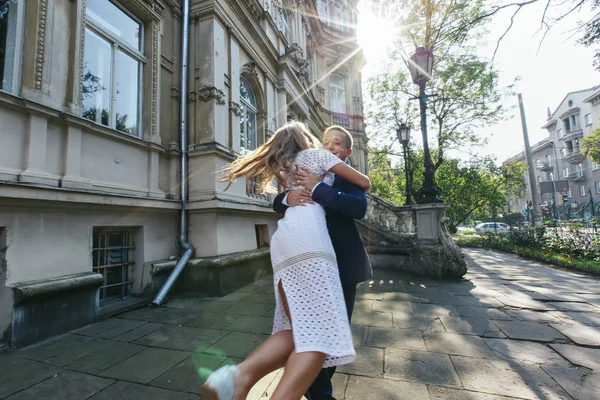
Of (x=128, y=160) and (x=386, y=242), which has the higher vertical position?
(x=128, y=160)

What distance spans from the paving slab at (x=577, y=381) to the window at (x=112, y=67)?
6.00m

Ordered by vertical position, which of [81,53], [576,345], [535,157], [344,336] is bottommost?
[576,345]

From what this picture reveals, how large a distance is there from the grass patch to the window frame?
1135 centimetres

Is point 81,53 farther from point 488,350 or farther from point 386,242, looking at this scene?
point 386,242

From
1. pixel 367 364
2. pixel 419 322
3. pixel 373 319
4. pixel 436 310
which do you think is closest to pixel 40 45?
pixel 367 364

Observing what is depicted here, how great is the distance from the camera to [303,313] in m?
1.34

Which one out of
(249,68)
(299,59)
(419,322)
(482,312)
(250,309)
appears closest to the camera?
(419,322)

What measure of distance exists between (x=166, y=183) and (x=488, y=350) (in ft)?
17.6

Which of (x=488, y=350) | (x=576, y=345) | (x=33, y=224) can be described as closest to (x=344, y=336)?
Result: (x=488, y=350)

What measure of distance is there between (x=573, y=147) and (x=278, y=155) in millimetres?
56528

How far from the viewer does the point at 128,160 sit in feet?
14.7

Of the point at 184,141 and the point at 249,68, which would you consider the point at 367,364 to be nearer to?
the point at 184,141

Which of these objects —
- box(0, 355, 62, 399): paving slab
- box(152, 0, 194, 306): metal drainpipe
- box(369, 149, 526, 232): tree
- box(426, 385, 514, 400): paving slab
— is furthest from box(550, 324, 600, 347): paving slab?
box(369, 149, 526, 232): tree

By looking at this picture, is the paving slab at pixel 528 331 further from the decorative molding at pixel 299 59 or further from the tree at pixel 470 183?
the tree at pixel 470 183
